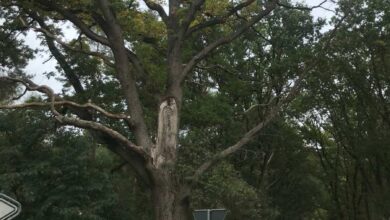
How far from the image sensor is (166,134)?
1609 cm

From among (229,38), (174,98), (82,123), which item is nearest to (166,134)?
(174,98)

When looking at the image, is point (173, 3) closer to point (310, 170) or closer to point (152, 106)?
point (152, 106)

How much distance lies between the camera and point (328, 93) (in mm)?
25875

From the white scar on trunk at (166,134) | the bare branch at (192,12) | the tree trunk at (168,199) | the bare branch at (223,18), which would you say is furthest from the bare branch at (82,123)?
the bare branch at (223,18)

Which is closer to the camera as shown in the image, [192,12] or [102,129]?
[102,129]

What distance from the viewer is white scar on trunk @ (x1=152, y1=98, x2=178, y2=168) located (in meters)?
15.7

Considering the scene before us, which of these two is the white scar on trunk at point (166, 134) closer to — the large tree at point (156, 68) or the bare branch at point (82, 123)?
the large tree at point (156, 68)

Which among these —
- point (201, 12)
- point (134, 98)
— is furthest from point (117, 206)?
point (201, 12)

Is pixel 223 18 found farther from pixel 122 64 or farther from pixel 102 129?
pixel 102 129

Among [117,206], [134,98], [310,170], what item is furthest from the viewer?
[310,170]

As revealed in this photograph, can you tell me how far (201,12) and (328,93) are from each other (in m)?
9.62

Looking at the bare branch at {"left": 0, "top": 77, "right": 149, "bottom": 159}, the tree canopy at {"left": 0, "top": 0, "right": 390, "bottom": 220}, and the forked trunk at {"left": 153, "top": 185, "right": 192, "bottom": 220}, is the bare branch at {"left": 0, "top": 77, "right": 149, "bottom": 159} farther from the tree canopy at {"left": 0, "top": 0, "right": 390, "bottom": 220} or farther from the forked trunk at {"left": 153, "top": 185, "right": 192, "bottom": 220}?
the forked trunk at {"left": 153, "top": 185, "right": 192, "bottom": 220}

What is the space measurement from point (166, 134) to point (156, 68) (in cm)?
407

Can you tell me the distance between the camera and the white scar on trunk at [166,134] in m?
15.7
